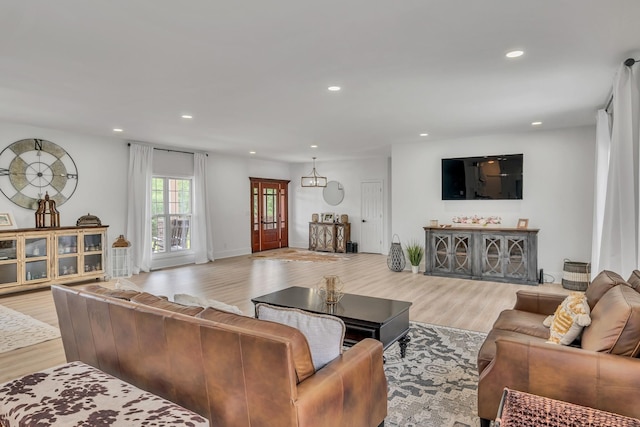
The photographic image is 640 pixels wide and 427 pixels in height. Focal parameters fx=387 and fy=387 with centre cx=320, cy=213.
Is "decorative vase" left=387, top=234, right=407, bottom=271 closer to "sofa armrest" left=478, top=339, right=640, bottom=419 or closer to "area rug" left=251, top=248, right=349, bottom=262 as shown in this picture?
"area rug" left=251, top=248, right=349, bottom=262

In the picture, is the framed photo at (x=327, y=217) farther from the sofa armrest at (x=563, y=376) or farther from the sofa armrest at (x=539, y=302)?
the sofa armrest at (x=563, y=376)

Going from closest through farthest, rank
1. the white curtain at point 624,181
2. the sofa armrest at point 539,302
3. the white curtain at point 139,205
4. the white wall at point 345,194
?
the sofa armrest at point 539,302 < the white curtain at point 624,181 < the white curtain at point 139,205 < the white wall at point 345,194

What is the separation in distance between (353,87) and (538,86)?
192 cm

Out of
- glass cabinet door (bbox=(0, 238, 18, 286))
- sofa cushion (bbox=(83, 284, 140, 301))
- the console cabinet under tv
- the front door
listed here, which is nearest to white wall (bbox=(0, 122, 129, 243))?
glass cabinet door (bbox=(0, 238, 18, 286))

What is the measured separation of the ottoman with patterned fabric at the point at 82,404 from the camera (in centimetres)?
159

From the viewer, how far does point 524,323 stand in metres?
2.77

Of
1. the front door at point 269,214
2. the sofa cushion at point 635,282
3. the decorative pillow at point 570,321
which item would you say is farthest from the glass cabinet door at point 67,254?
the sofa cushion at point 635,282

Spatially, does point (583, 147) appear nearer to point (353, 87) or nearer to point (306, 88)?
point (353, 87)

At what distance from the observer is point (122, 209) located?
7395 millimetres

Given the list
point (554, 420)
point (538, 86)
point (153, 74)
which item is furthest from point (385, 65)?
point (554, 420)

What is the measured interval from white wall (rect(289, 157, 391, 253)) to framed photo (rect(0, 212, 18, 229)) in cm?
723

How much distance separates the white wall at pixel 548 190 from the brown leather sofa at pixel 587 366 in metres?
4.76

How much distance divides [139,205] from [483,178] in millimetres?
6475

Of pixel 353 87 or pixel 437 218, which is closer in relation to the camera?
pixel 353 87
